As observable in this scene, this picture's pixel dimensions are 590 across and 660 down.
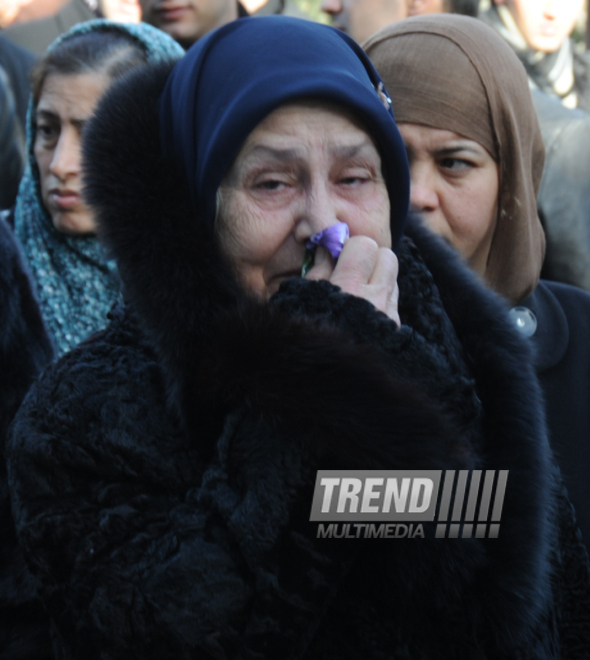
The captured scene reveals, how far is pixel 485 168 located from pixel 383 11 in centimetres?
197

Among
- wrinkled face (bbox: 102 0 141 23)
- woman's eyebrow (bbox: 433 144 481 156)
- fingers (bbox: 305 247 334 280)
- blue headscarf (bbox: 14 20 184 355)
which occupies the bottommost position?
blue headscarf (bbox: 14 20 184 355)

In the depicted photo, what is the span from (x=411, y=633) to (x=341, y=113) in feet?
3.71

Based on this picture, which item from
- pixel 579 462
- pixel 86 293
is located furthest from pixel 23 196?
pixel 579 462

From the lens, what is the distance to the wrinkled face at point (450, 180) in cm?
263

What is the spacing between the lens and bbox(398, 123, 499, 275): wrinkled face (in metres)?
2.63

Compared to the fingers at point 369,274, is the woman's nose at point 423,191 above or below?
below

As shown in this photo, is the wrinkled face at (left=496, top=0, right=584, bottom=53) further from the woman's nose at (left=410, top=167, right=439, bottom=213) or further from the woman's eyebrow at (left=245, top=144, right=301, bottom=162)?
the woman's eyebrow at (left=245, top=144, right=301, bottom=162)

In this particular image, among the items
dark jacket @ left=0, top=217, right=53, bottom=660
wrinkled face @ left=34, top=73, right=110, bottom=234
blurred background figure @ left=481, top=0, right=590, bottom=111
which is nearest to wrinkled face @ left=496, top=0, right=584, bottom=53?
blurred background figure @ left=481, top=0, right=590, bottom=111

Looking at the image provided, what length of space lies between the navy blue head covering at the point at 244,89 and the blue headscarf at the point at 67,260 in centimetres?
154

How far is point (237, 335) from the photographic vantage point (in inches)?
64.6

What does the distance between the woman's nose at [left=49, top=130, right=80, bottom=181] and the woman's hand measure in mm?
1696

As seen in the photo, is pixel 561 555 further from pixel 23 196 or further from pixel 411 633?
pixel 23 196

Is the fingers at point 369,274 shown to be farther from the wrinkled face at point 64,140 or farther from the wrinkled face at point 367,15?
the wrinkled face at point 367,15

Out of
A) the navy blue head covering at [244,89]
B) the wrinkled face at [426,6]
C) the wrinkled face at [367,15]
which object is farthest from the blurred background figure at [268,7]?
the navy blue head covering at [244,89]
